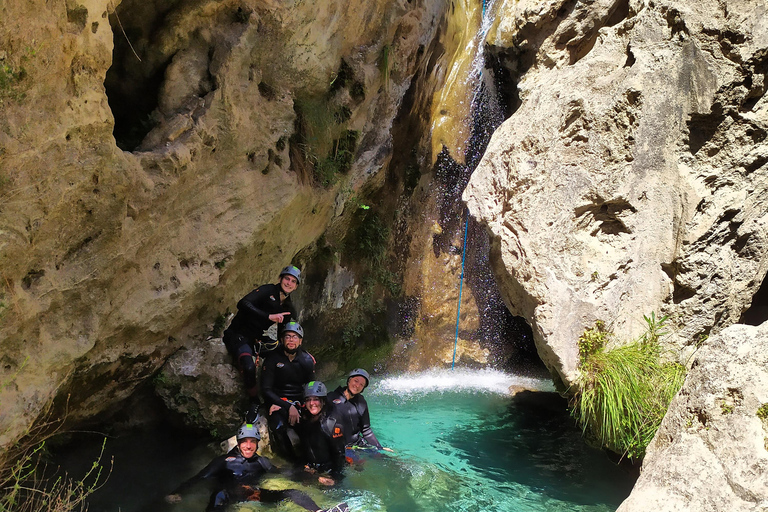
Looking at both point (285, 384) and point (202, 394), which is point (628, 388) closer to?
point (285, 384)

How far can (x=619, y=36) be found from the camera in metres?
6.28

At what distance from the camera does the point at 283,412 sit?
6.20 m

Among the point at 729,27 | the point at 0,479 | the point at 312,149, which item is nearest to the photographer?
the point at 0,479

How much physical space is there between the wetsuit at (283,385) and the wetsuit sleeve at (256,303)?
1.55ft

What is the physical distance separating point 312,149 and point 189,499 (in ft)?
14.0

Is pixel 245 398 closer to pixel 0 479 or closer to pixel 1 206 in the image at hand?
pixel 0 479

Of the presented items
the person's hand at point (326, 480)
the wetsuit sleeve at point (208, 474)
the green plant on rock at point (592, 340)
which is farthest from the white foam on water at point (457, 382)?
the wetsuit sleeve at point (208, 474)

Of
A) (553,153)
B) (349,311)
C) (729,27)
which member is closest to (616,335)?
(553,153)

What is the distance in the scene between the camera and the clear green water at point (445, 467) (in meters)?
5.50

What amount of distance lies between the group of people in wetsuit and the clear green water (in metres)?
0.18

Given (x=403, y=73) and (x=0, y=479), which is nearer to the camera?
(x=0, y=479)

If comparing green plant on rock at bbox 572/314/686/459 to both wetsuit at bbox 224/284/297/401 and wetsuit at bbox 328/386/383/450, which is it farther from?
wetsuit at bbox 224/284/297/401

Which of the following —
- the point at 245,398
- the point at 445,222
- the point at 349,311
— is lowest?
the point at 245,398

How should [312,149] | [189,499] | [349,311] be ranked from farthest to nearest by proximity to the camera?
[349,311] → [312,149] → [189,499]
